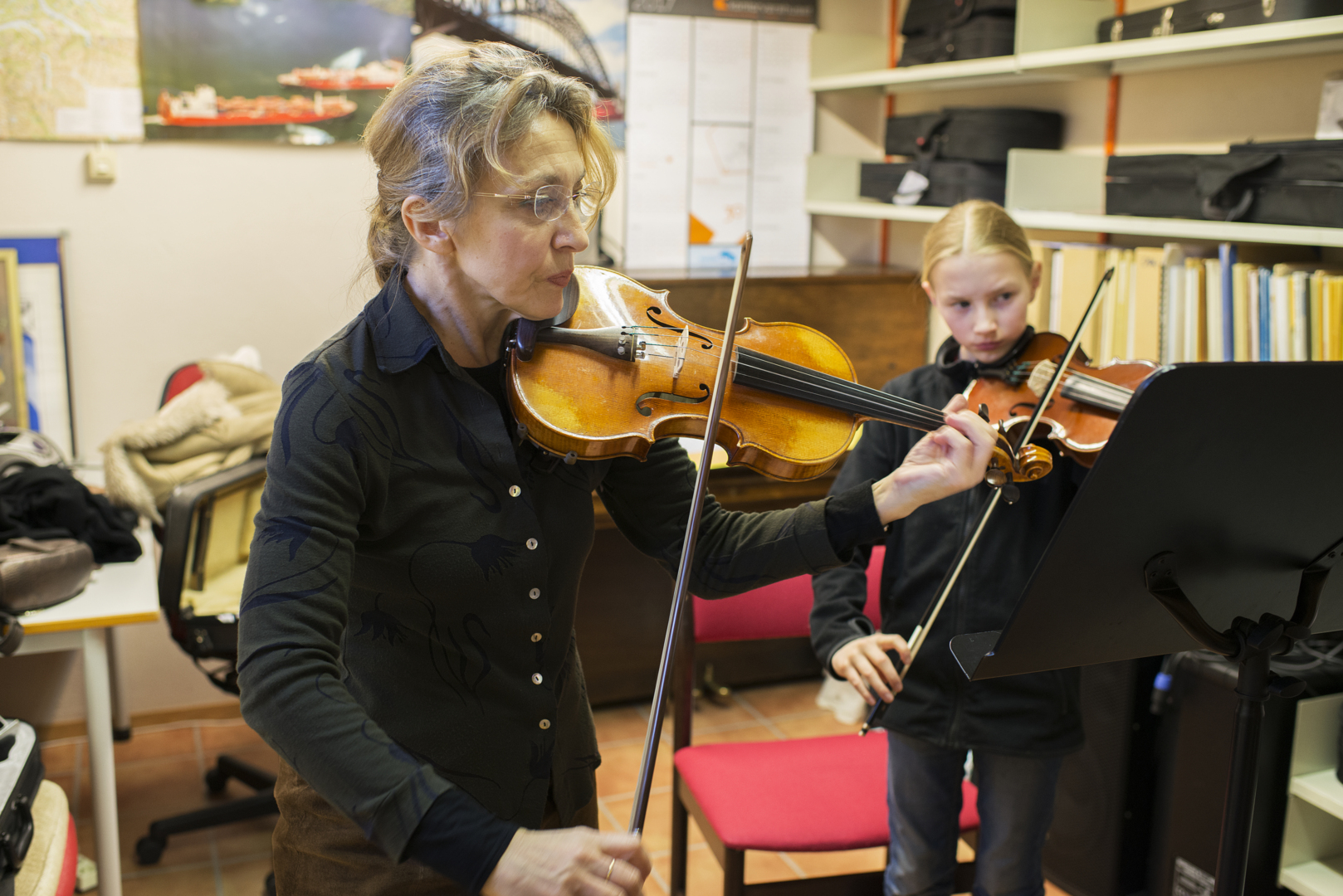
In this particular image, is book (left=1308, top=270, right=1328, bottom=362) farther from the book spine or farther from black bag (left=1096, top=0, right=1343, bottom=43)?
black bag (left=1096, top=0, right=1343, bottom=43)

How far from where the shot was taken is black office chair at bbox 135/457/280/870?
2.20 metres

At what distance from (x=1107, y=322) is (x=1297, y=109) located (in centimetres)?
52

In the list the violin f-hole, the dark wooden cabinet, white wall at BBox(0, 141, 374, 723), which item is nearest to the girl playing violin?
the violin f-hole

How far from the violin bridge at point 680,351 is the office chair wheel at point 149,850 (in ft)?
5.88

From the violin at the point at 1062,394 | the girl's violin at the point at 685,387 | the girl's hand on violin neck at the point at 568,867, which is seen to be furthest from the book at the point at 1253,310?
the girl's hand on violin neck at the point at 568,867

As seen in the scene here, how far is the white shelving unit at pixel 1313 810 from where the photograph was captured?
1.87m

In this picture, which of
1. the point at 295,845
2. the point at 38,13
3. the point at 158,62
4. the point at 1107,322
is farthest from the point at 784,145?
the point at 295,845

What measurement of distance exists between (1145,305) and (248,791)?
228cm

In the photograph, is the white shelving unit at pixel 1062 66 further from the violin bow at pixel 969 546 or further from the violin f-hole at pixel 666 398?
the violin f-hole at pixel 666 398

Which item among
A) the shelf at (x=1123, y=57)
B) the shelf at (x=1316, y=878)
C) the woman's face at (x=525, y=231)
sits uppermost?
the shelf at (x=1123, y=57)

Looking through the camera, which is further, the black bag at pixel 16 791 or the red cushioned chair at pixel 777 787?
the red cushioned chair at pixel 777 787

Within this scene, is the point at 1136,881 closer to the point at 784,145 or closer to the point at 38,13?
the point at 784,145

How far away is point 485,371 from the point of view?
3.65ft

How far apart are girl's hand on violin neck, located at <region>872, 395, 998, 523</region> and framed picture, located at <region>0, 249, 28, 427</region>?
7.44 ft
